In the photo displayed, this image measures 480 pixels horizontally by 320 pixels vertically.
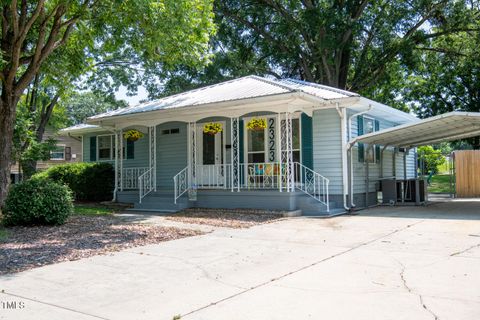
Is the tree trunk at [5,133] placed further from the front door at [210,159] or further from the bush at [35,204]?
the front door at [210,159]

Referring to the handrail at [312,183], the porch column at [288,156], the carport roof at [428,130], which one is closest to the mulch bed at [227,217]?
the porch column at [288,156]

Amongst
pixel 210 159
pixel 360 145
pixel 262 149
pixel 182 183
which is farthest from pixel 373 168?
pixel 182 183

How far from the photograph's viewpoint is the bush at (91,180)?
1739 centimetres

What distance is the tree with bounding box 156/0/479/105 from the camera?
69.1ft

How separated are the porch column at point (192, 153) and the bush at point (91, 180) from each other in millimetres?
4506

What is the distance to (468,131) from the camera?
47.9 feet

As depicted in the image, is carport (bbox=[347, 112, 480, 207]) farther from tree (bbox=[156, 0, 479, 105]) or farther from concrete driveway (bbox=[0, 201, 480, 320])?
tree (bbox=[156, 0, 479, 105])

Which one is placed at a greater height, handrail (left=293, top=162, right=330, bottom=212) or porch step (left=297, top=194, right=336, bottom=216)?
handrail (left=293, top=162, right=330, bottom=212)

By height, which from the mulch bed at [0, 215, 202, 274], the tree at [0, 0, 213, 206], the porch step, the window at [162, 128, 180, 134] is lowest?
the mulch bed at [0, 215, 202, 274]

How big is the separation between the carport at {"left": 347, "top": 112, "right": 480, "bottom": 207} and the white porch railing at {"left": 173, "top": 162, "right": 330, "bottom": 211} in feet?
3.63

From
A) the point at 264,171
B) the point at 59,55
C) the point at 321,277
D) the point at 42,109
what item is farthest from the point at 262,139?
the point at 42,109

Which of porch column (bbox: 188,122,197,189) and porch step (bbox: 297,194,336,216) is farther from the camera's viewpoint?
porch column (bbox: 188,122,197,189)

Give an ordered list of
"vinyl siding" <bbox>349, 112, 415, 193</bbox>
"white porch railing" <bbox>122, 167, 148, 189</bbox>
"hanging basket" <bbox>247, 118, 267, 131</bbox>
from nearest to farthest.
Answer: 1. "hanging basket" <bbox>247, 118, 267, 131</bbox>
2. "vinyl siding" <bbox>349, 112, 415, 193</bbox>
3. "white porch railing" <bbox>122, 167, 148, 189</bbox>

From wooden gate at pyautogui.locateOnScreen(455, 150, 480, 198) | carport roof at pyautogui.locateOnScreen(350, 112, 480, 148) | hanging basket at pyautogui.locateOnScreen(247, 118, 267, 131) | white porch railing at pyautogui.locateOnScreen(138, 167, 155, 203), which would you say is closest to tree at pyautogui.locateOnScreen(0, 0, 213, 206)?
hanging basket at pyautogui.locateOnScreen(247, 118, 267, 131)
